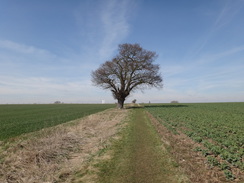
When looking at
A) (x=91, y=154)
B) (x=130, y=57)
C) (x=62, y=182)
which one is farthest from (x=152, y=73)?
(x=62, y=182)

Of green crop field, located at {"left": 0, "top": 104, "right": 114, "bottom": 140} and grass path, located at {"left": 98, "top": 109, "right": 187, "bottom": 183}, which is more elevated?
green crop field, located at {"left": 0, "top": 104, "right": 114, "bottom": 140}

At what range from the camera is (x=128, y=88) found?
37.6 m

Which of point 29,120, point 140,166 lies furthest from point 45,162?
point 29,120

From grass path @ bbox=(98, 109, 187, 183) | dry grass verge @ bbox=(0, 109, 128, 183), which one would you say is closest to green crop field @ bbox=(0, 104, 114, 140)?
dry grass verge @ bbox=(0, 109, 128, 183)

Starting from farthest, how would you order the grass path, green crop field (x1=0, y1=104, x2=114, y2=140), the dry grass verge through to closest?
green crop field (x1=0, y1=104, x2=114, y2=140)
the dry grass verge
the grass path

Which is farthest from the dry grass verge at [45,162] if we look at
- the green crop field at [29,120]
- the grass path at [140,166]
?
the green crop field at [29,120]

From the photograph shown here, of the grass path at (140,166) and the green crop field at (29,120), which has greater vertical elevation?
the green crop field at (29,120)

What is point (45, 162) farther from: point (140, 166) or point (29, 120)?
point (29, 120)

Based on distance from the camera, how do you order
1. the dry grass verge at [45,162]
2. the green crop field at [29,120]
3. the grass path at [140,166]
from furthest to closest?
1. the green crop field at [29,120]
2. the dry grass verge at [45,162]
3. the grass path at [140,166]

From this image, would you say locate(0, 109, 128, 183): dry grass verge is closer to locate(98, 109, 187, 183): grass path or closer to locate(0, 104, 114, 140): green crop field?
locate(98, 109, 187, 183): grass path

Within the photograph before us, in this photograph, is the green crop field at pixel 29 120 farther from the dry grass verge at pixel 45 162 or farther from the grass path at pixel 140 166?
the grass path at pixel 140 166

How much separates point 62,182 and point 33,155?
112 inches

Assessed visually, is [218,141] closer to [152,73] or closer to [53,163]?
[53,163]

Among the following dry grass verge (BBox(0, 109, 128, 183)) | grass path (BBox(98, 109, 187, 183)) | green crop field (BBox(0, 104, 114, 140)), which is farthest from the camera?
green crop field (BBox(0, 104, 114, 140))
